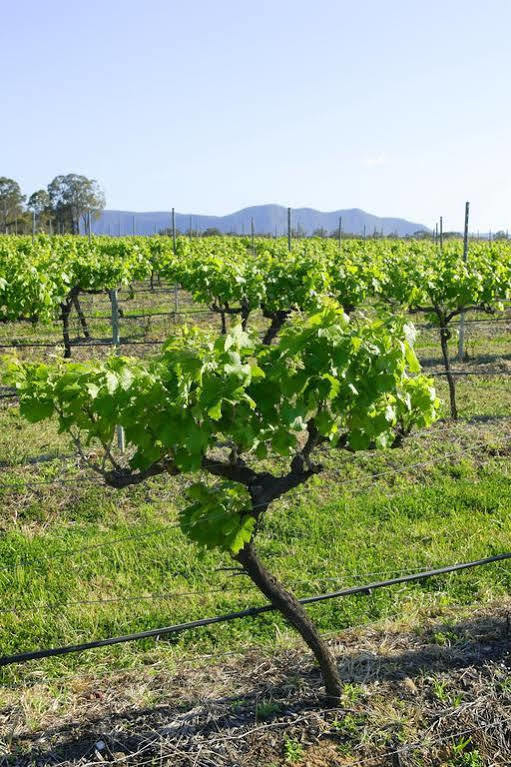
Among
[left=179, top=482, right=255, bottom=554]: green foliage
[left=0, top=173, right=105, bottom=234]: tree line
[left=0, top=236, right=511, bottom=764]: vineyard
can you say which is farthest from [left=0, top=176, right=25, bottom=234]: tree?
[left=179, top=482, right=255, bottom=554]: green foliage

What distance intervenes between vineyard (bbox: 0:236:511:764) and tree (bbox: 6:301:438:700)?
0.01m

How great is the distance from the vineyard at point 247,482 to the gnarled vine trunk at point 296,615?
0.01m

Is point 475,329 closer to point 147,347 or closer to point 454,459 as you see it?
point 147,347

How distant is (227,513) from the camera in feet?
11.4

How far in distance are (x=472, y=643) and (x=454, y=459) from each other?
392 cm

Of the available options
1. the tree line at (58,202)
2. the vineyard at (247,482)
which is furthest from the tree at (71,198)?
the vineyard at (247,482)

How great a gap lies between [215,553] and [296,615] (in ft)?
7.95

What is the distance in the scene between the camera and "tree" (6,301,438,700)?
3.12 metres

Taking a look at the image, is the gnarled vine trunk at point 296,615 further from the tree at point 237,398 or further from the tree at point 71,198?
the tree at point 71,198

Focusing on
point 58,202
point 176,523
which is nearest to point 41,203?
point 58,202

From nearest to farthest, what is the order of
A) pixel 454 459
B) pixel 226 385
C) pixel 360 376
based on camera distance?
pixel 226 385
pixel 360 376
pixel 454 459

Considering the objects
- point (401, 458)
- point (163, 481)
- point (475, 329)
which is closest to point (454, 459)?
point (401, 458)

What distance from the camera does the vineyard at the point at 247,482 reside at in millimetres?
3246

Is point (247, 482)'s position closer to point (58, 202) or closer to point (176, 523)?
point (176, 523)
